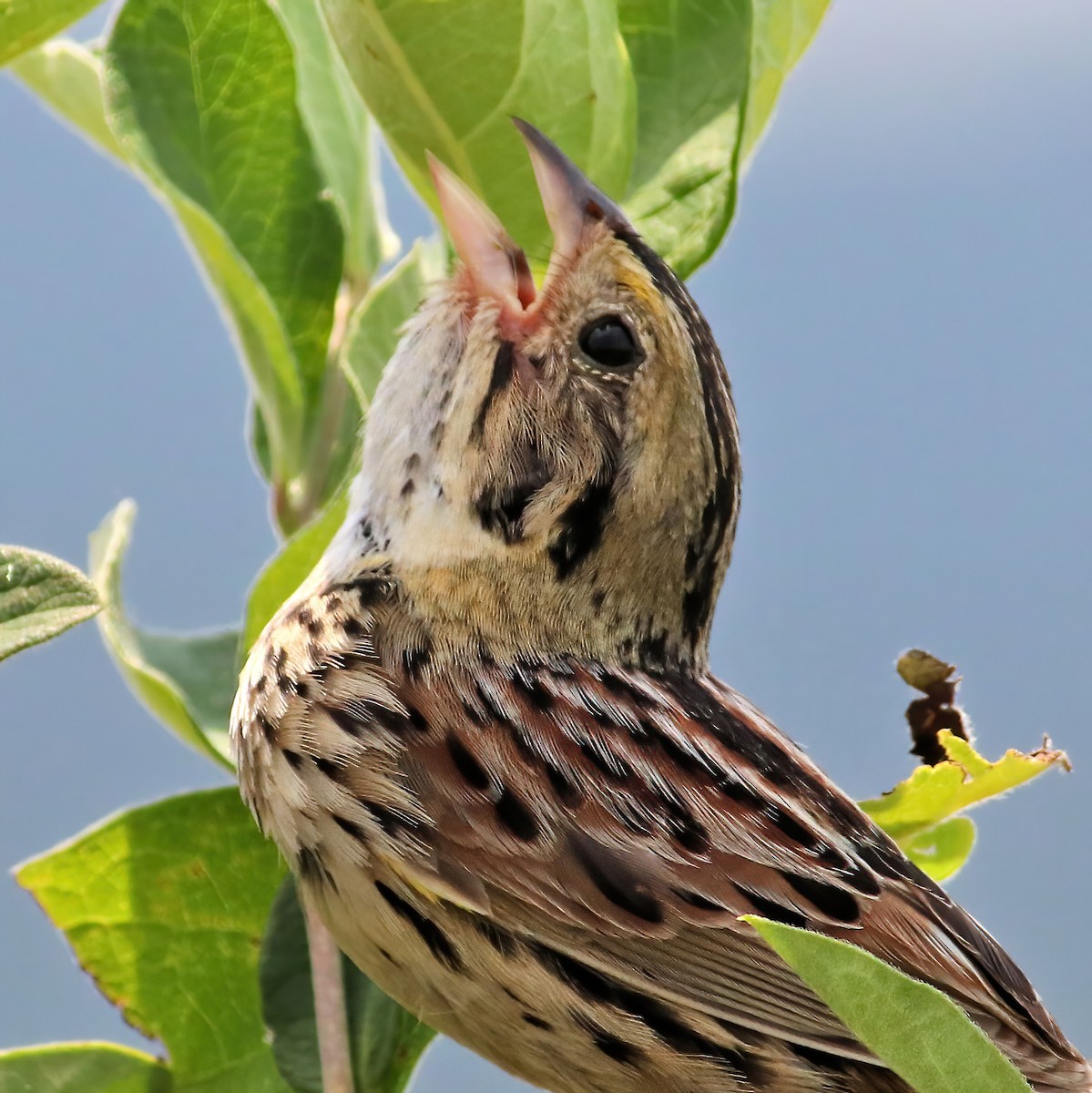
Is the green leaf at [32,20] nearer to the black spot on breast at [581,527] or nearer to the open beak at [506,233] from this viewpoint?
the open beak at [506,233]

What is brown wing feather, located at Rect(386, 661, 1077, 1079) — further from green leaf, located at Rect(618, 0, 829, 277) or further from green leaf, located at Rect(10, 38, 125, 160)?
green leaf, located at Rect(10, 38, 125, 160)

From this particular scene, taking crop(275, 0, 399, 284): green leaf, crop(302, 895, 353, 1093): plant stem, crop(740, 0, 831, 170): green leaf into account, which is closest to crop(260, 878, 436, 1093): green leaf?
crop(302, 895, 353, 1093): plant stem

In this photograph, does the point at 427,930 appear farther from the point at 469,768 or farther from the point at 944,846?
the point at 944,846

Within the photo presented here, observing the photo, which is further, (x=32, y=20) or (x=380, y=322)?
(x=380, y=322)

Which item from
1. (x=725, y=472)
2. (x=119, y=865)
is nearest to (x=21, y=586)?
(x=119, y=865)

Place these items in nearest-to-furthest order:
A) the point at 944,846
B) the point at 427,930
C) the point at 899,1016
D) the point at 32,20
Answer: the point at 899,1016
the point at 32,20
the point at 427,930
the point at 944,846

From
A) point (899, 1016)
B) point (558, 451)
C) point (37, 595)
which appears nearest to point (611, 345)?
point (558, 451)
